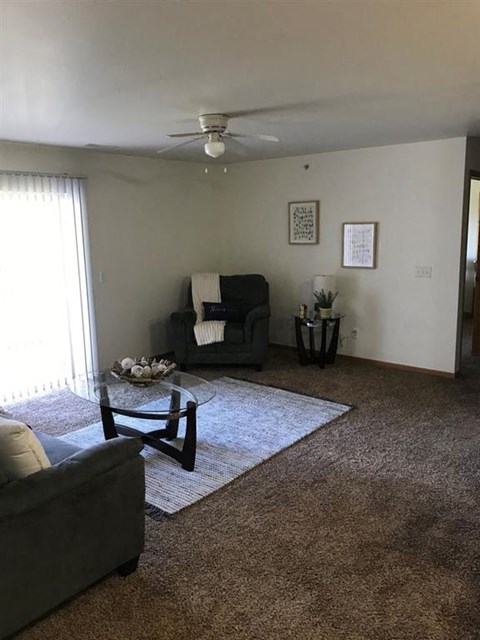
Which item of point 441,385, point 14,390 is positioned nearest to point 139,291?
point 14,390

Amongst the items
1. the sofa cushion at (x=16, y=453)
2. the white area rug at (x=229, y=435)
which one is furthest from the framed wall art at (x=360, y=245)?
the sofa cushion at (x=16, y=453)

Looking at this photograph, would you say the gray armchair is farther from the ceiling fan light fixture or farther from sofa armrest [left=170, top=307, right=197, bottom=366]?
the ceiling fan light fixture

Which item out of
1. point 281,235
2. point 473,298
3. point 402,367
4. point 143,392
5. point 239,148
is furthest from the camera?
point 473,298

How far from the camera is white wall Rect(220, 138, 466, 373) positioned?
5.14 metres

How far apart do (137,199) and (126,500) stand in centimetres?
416

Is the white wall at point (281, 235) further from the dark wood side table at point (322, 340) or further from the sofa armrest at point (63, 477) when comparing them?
the sofa armrest at point (63, 477)

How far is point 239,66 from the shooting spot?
256cm

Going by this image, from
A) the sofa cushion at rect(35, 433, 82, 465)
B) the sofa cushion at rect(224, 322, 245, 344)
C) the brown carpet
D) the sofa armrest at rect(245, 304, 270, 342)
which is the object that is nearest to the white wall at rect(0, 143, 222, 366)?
the sofa cushion at rect(224, 322, 245, 344)

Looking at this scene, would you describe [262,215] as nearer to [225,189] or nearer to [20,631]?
[225,189]

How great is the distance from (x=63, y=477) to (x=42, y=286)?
3298 millimetres

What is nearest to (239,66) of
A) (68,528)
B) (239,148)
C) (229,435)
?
(68,528)

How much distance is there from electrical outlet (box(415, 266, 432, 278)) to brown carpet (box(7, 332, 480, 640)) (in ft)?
5.82

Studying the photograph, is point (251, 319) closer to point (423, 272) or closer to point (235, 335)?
point (235, 335)

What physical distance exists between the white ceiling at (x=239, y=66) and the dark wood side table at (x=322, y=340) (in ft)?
6.95
